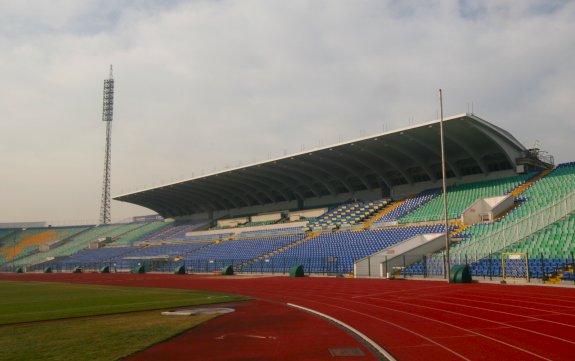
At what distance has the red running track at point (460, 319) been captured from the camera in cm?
884

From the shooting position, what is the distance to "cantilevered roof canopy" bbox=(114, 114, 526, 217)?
132 feet

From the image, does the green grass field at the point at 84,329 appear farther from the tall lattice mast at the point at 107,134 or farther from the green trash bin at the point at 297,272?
the tall lattice mast at the point at 107,134

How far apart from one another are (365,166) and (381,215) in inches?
260

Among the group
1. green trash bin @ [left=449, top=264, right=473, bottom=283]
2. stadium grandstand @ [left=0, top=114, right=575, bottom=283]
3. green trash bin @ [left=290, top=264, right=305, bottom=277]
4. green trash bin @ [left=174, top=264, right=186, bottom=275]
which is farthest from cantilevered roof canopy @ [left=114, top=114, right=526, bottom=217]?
green trash bin @ [left=174, top=264, right=186, bottom=275]

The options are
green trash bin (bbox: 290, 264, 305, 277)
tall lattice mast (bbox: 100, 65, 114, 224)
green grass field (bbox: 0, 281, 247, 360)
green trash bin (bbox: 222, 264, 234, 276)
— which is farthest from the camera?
tall lattice mast (bbox: 100, 65, 114, 224)

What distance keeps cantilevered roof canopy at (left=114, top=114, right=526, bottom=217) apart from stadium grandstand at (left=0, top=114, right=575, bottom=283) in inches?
6.0

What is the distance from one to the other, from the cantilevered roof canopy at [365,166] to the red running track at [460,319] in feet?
66.0

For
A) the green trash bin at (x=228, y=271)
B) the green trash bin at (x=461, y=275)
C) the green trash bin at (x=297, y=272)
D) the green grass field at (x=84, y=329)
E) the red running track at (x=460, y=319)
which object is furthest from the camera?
the green trash bin at (x=228, y=271)

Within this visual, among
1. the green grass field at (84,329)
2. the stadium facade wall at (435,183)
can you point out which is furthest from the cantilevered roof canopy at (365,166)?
the green grass field at (84,329)

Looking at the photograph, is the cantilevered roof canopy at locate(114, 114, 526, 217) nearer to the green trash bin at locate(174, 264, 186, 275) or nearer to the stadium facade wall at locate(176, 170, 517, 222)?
the stadium facade wall at locate(176, 170, 517, 222)

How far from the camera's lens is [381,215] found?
47.4 metres

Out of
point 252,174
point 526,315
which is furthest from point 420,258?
point 252,174

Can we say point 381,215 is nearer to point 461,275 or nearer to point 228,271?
point 228,271

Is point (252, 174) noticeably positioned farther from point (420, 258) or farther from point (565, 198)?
point (565, 198)
